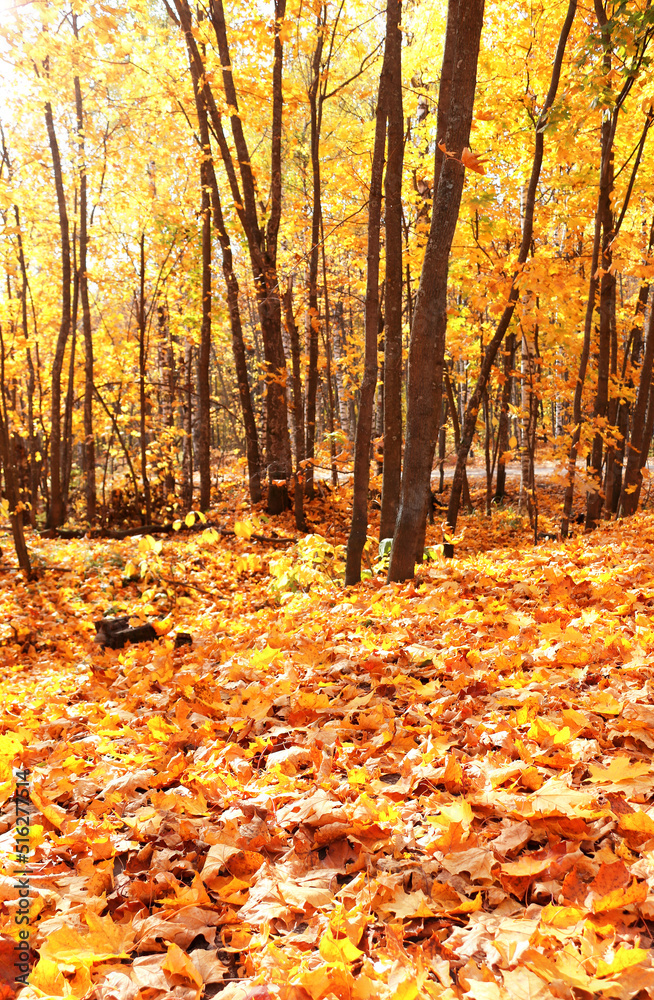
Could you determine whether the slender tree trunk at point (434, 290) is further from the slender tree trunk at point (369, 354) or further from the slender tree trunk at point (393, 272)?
the slender tree trunk at point (393, 272)

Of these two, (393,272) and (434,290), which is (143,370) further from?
(434,290)

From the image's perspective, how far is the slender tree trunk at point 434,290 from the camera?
4.03 meters

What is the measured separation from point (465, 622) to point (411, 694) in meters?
0.98

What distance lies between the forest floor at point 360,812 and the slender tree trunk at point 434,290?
1.03 m

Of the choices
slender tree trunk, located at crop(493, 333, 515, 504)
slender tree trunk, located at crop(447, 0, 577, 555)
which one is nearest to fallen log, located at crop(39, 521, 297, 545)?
slender tree trunk, located at crop(447, 0, 577, 555)

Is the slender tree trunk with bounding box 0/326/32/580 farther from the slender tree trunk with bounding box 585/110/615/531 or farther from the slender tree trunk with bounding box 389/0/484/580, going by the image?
the slender tree trunk with bounding box 585/110/615/531

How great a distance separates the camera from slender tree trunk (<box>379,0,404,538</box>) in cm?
525

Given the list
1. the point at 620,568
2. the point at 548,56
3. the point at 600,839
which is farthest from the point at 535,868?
the point at 548,56

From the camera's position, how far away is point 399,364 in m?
6.18

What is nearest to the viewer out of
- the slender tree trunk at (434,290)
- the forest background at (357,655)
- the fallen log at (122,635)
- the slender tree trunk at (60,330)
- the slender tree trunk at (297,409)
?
the forest background at (357,655)

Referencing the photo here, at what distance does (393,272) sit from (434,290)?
69.8 inches

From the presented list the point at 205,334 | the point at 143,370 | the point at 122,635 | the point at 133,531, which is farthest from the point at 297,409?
the point at 133,531

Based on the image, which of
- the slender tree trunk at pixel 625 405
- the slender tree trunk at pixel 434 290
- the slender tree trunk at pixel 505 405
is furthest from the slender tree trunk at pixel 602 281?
the slender tree trunk at pixel 434 290

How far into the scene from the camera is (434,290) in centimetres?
431
